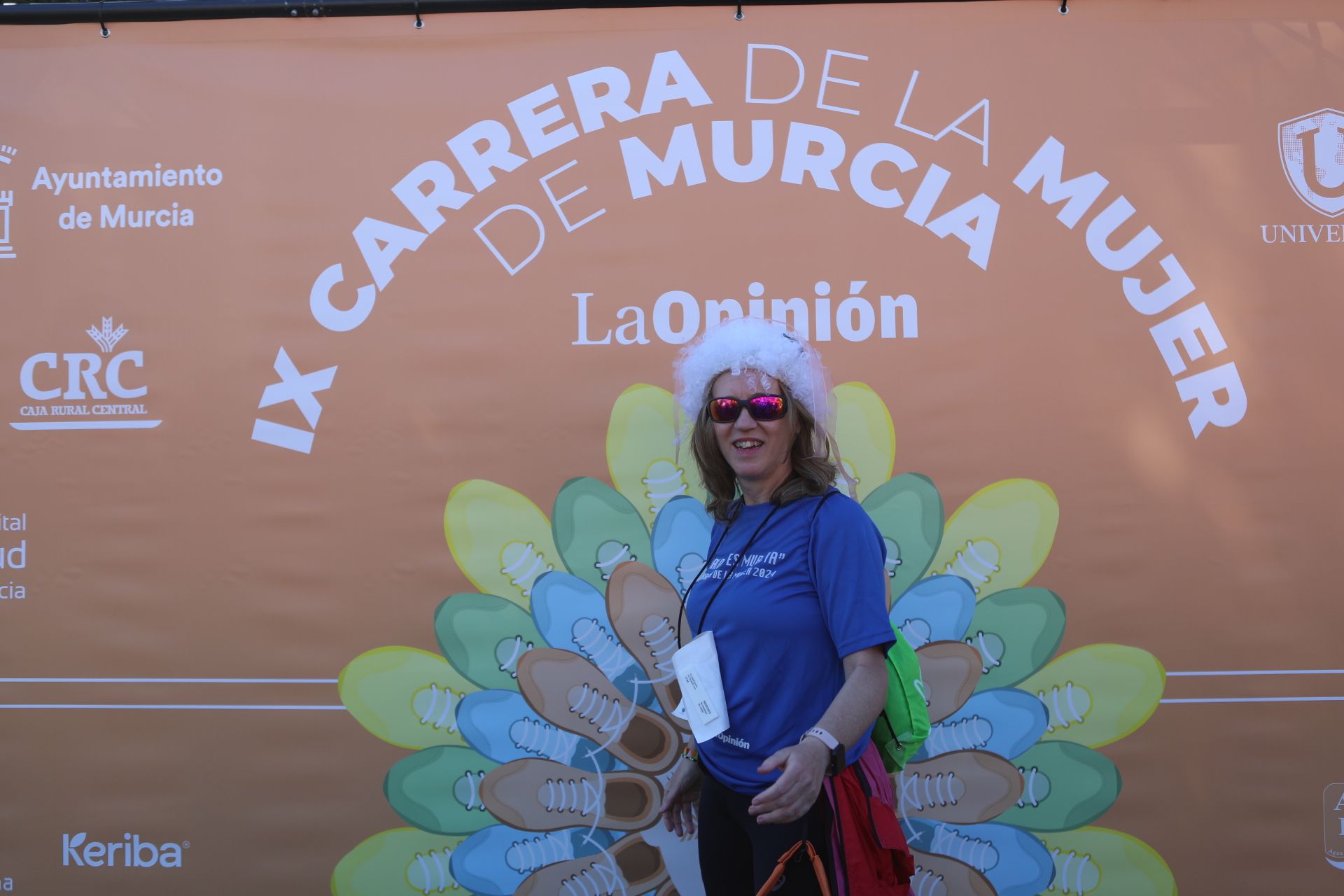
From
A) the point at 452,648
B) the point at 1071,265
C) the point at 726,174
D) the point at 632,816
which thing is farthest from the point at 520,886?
the point at 1071,265

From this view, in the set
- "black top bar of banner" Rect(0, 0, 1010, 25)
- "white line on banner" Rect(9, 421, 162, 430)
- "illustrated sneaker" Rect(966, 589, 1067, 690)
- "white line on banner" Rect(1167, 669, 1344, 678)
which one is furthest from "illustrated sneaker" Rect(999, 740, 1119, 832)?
"white line on banner" Rect(9, 421, 162, 430)

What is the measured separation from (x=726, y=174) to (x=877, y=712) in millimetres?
1556

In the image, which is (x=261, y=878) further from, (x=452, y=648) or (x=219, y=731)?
(x=452, y=648)

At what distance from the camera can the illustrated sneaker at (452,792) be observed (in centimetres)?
251

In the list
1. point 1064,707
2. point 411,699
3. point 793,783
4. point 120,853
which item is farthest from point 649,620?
point 120,853

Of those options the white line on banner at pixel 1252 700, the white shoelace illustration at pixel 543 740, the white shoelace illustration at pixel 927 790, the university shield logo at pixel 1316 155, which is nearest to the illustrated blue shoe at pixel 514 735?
the white shoelace illustration at pixel 543 740

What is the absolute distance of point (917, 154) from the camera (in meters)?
2.55

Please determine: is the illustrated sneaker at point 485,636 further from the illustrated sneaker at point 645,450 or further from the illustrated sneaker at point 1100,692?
the illustrated sneaker at point 1100,692

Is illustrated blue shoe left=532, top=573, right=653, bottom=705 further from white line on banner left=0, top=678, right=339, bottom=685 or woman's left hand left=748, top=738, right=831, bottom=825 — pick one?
woman's left hand left=748, top=738, right=831, bottom=825

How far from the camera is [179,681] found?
8.43 feet

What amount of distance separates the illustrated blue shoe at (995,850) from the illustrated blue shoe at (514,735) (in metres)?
0.88

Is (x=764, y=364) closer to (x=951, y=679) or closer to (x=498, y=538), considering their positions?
(x=498, y=538)

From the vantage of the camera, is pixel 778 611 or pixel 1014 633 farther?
pixel 1014 633

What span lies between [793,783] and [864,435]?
1.19 meters
